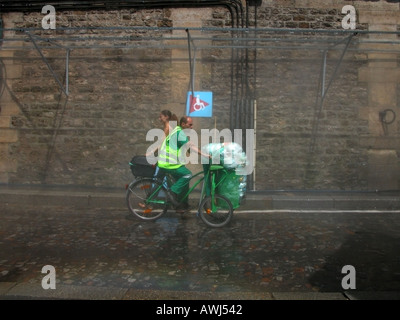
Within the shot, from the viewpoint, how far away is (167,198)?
241 inches

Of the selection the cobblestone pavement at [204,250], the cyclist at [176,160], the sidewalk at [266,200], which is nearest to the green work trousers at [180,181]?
the cyclist at [176,160]

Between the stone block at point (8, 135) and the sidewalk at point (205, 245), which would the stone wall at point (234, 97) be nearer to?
the stone block at point (8, 135)

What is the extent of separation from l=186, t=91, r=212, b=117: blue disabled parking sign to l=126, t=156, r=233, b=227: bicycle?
102 inches

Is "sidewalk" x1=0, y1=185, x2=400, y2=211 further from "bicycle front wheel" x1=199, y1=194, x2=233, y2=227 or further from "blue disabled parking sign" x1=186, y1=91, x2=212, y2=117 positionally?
"blue disabled parking sign" x1=186, y1=91, x2=212, y2=117

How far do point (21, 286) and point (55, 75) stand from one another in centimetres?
594

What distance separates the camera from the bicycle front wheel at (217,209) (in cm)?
587

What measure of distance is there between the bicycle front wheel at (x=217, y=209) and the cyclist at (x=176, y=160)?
41cm

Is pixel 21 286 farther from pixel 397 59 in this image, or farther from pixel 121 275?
pixel 397 59

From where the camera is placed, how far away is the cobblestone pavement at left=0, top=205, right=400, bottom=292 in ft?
12.8

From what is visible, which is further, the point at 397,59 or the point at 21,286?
the point at 397,59

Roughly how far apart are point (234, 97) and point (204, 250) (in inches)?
175

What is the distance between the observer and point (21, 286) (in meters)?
3.62

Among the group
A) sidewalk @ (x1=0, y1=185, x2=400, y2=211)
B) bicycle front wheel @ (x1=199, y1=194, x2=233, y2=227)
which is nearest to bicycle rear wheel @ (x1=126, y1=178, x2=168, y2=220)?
bicycle front wheel @ (x1=199, y1=194, x2=233, y2=227)
